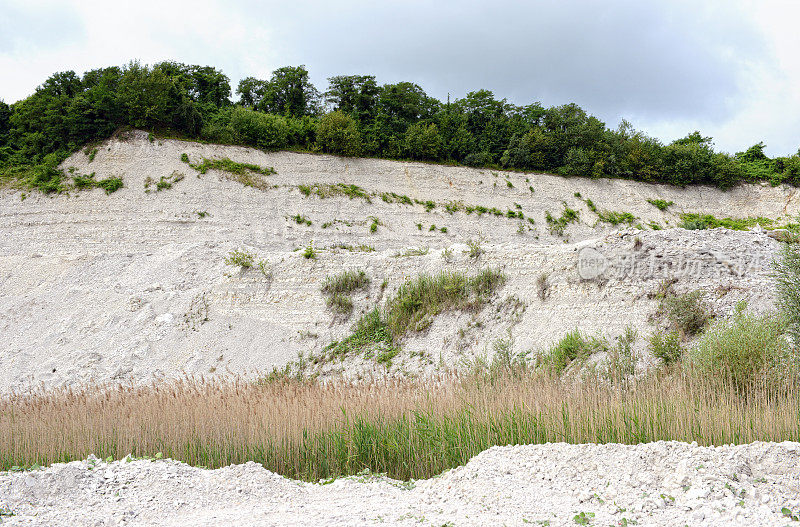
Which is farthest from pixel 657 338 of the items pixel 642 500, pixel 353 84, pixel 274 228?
pixel 353 84

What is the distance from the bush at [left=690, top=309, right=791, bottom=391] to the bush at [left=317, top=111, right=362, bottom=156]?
30637mm

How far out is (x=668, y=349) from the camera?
11.1 metres

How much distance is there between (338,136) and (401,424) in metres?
31.1

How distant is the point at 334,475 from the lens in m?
7.48

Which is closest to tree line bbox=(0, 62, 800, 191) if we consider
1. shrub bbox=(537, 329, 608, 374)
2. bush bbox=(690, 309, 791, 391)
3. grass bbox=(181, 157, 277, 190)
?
grass bbox=(181, 157, 277, 190)

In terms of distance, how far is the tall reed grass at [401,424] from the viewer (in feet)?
22.6

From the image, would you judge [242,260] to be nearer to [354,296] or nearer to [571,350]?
[354,296]

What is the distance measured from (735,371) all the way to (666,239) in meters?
8.10

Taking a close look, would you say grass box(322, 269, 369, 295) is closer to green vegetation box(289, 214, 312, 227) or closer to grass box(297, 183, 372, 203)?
green vegetation box(289, 214, 312, 227)

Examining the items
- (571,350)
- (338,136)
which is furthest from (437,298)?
(338,136)

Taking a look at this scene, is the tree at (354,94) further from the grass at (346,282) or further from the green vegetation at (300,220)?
the grass at (346,282)

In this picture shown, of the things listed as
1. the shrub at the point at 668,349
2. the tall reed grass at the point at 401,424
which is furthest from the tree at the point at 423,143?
the tall reed grass at the point at 401,424

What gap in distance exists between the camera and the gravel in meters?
5.04

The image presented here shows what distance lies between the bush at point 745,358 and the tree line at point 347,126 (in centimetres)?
3080
